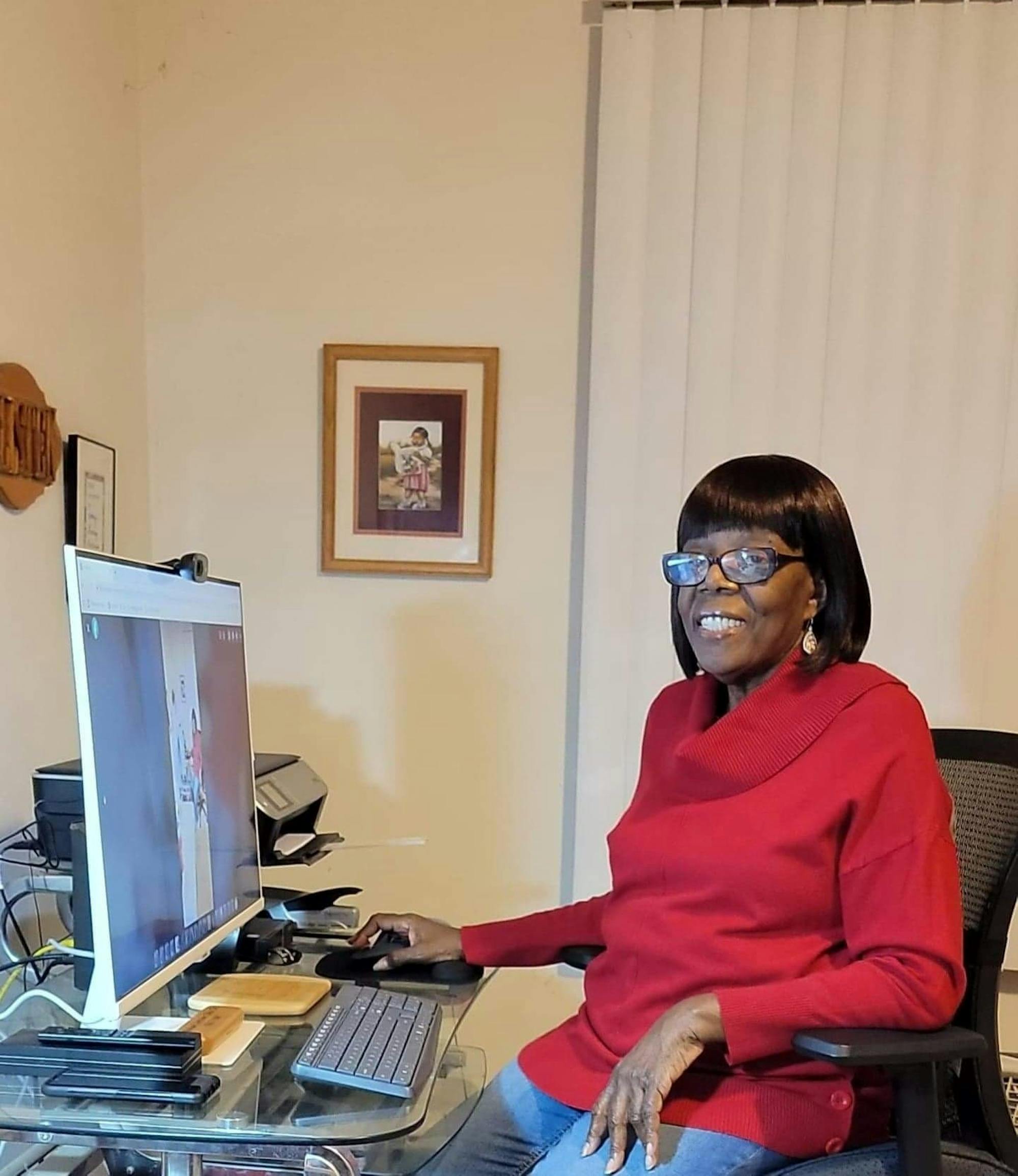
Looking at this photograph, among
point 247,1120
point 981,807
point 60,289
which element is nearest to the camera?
point 247,1120

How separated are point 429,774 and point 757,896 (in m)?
1.05

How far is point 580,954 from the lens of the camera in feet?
4.79

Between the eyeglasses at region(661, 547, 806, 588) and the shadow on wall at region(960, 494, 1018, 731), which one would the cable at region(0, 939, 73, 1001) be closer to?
the eyeglasses at region(661, 547, 806, 588)

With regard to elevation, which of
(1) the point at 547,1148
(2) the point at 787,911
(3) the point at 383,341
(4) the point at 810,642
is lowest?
(1) the point at 547,1148

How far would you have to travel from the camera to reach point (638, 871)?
1296 mm

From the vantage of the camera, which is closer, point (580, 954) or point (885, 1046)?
point (885, 1046)

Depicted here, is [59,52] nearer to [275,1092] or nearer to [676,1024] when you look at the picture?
[275,1092]

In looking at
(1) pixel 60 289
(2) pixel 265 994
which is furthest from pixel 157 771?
(1) pixel 60 289

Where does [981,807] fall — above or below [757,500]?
below

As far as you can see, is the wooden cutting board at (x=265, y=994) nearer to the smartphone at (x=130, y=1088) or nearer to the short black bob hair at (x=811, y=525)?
the smartphone at (x=130, y=1088)

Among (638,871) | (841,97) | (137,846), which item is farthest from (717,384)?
(137,846)

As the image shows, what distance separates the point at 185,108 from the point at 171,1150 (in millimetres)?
1867

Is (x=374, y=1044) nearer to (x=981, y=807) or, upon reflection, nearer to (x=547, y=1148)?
(x=547, y=1148)

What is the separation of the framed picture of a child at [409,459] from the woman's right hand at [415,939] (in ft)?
2.50
